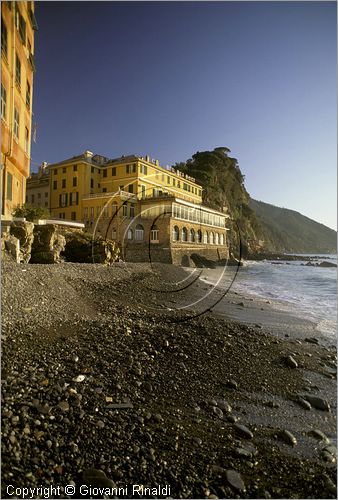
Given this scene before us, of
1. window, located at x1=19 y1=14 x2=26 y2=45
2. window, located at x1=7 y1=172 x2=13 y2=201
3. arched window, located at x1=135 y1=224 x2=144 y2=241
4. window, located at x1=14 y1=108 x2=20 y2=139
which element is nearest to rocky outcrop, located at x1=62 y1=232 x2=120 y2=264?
arched window, located at x1=135 y1=224 x2=144 y2=241

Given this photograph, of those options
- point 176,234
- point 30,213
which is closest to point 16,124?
point 30,213

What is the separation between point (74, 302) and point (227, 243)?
148 inches

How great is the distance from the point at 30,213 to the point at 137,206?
2.12 metres

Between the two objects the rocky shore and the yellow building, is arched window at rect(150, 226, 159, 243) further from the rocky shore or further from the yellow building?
the yellow building

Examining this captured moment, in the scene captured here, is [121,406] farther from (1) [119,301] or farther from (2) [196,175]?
(2) [196,175]

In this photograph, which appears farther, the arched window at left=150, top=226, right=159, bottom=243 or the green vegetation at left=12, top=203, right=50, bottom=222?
the arched window at left=150, top=226, right=159, bottom=243

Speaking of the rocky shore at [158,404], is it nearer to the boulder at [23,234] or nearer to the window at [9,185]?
the boulder at [23,234]

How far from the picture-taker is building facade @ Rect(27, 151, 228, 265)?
4590 millimetres

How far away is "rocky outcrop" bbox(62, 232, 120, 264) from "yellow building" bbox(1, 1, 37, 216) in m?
1.59

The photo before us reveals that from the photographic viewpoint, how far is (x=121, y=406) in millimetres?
2107

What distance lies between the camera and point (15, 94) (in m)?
3.81

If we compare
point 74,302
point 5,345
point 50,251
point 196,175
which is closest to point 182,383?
point 5,345

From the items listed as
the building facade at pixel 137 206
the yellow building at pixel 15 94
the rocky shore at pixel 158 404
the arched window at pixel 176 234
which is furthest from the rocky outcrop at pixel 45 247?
the arched window at pixel 176 234

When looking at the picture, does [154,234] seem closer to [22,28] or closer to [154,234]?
[154,234]
